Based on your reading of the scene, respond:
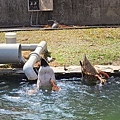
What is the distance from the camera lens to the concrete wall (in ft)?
70.8

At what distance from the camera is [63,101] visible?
9.88m

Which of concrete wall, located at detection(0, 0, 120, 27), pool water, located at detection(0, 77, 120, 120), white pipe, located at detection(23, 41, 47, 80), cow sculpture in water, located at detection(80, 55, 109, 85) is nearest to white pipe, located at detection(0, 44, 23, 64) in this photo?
white pipe, located at detection(23, 41, 47, 80)

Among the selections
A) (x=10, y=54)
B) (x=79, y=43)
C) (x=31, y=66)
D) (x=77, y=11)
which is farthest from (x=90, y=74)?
→ (x=77, y=11)

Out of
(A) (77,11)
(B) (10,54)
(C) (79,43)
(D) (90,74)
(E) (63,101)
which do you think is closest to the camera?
(E) (63,101)

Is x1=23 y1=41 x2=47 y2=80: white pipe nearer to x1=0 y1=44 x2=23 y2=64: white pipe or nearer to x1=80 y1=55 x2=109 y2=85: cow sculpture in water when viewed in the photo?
x1=0 y1=44 x2=23 y2=64: white pipe

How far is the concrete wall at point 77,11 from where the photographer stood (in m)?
21.6

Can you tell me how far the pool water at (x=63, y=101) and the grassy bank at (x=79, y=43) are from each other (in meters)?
1.67

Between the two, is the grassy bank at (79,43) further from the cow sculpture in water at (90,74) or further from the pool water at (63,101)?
the pool water at (63,101)

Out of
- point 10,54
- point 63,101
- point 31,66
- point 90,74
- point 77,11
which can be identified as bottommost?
point 63,101

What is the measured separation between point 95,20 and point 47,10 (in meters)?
2.56

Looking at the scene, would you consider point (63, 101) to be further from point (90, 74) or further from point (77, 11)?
point (77, 11)

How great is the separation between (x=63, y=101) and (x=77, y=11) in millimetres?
12368

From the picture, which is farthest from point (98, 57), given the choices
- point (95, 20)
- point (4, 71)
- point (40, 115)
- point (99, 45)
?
point (95, 20)

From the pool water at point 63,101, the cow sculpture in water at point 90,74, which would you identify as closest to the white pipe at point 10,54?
the pool water at point 63,101
